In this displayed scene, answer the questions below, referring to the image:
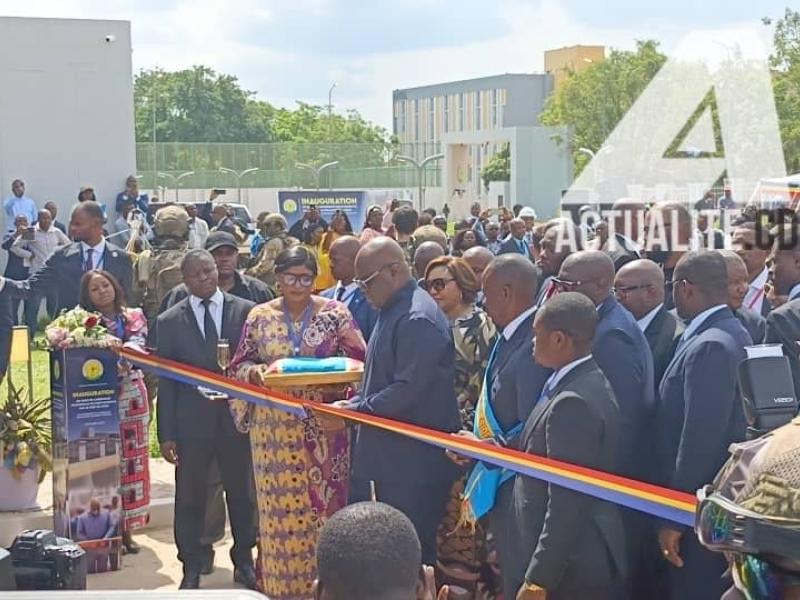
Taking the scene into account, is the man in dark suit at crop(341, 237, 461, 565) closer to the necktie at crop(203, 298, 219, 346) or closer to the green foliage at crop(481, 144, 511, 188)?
the necktie at crop(203, 298, 219, 346)

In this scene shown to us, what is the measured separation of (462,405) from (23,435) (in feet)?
10.9

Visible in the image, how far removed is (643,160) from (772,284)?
3239 centimetres

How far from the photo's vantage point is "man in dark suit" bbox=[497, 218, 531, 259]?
53.0 feet

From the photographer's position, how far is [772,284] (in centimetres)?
742

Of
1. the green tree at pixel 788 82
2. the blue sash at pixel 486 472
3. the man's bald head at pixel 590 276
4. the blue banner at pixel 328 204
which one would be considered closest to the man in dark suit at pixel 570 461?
the blue sash at pixel 486 472

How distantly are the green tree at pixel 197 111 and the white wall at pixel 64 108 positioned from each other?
257 feet

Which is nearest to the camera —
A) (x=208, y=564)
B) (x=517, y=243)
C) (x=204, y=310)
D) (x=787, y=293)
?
(x=204, y=310)

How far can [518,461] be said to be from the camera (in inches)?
179

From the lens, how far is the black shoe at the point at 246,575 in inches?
279

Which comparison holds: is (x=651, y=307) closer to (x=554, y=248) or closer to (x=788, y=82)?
(x=554, y=248)

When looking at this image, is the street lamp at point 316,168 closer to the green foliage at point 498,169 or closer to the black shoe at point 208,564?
the green foliage at point 498,169

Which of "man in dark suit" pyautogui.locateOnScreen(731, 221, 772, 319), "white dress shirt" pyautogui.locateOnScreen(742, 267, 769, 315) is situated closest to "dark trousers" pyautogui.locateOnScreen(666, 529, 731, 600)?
"man in dark suit" pyautogui.locateOnScreen(731, 221, 772, 319)

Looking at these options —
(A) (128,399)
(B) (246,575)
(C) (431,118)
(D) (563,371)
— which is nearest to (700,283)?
(D) (563,371)

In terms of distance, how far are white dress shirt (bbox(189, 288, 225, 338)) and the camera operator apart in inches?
207
